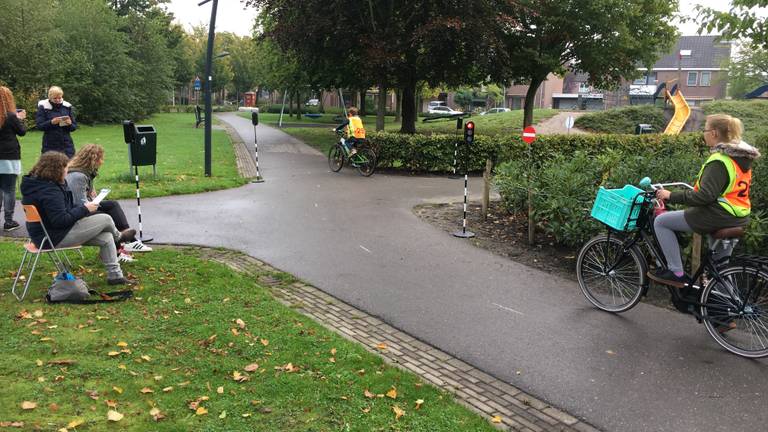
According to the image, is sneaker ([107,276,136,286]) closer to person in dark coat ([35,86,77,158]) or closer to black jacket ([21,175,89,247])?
black jacket ([21,175,89,247])

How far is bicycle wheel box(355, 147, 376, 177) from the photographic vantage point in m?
15.4

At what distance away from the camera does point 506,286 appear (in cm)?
655

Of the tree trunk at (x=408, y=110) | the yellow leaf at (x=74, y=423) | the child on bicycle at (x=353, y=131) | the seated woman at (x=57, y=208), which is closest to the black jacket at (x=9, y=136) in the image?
the seated woman at (x=57, y=208)

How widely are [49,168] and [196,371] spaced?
8.56ft

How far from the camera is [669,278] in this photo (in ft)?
16.8

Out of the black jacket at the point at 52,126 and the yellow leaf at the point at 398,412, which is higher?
the black jacket at the point at 52,126

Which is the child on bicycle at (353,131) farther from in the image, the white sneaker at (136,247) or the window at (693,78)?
the window at (693,78)

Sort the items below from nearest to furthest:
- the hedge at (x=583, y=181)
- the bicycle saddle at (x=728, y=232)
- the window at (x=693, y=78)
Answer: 1. the bicycle saddle at (x=728, y=232)
2. the hedge at (x=583, y=181)
3. the window at (x=693, y=78)

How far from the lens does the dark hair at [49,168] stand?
5469 millimetres

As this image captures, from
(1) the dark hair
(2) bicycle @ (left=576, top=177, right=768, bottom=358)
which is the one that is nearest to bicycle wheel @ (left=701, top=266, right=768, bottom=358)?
(2) bicycle @ (left=576, top=177, right=768, bottom=358)

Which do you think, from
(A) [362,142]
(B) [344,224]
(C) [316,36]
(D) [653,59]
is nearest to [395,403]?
(B) [344,224]

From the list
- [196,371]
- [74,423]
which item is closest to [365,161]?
[196,371]

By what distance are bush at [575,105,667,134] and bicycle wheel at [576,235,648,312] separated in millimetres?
28027

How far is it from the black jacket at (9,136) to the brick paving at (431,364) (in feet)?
13.6
